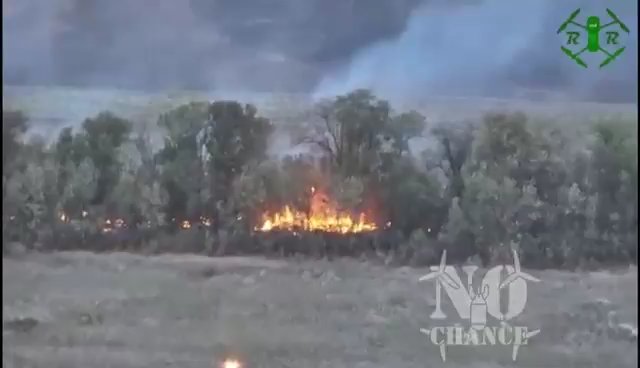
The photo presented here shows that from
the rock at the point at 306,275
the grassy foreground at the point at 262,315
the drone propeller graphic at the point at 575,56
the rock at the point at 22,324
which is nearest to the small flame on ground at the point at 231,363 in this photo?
the grassy foreground at the point at 262,315

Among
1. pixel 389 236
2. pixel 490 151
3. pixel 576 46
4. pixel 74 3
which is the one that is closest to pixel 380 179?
pixel 389 236

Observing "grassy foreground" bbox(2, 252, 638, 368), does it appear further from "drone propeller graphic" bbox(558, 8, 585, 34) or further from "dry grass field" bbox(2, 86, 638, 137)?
"drone propeller graphic" bbox(558, 8, 585, 34)

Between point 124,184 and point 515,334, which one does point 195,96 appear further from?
point 515,334

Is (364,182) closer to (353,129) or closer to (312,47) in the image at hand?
(353,129)

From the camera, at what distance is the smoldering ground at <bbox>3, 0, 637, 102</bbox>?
1.55 metres

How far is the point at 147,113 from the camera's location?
5.14ft

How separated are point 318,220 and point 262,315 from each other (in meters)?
Answer: 0.22

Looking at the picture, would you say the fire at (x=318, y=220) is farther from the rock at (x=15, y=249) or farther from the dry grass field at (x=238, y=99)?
the rock at (x=15, y=249)

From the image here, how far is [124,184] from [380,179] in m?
0.51

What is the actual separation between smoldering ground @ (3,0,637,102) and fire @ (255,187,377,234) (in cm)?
23

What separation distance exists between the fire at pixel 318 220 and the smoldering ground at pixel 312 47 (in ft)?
0.75

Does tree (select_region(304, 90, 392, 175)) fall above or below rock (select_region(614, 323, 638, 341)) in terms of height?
above

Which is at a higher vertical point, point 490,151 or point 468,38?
point 468,38

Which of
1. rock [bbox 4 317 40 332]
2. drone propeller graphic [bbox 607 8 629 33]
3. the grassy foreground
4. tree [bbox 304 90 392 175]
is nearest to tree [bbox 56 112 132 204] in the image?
the grassy foreground
